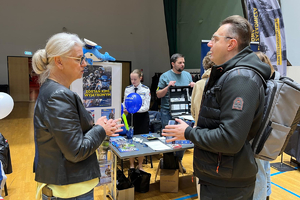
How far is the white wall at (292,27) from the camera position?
457 centimetres

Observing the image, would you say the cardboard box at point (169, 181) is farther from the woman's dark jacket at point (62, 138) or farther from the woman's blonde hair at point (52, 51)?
the woman's blonde hair at point (52, 51)

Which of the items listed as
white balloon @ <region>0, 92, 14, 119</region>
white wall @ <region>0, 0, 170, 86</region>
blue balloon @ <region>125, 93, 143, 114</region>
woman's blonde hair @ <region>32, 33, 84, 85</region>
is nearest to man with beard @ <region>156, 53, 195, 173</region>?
blue balloon @ <region>125, 93, 143, 114</region>

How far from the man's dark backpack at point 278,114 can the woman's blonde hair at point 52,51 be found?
2.71 ft

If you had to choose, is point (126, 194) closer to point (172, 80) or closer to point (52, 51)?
point (172, 80)

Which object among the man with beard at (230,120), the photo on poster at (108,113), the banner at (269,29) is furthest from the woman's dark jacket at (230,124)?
the banner at (269,29)

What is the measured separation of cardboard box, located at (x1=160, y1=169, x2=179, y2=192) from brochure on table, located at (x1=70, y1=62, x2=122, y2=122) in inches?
44.2

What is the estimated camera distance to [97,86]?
2547 millimetres

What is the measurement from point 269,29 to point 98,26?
31.4ft

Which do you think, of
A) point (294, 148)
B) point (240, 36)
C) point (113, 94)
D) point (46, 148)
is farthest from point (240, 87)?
point (294, 148)

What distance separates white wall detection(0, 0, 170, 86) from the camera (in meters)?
10.7

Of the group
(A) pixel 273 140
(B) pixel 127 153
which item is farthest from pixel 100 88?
(A) pixel 273 140

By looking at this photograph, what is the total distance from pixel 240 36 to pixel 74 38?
0.91m

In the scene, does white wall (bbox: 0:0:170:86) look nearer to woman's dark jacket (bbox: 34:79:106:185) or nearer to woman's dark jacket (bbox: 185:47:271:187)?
woman's dark jacket (bbox: 185:47:271:187)

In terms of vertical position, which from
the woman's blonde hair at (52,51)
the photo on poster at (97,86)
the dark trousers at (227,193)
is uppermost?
the woman's blonde hair at (52,51)
